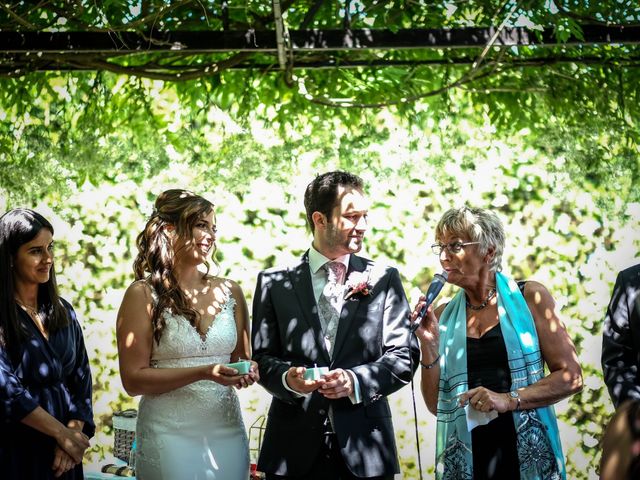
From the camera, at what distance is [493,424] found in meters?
4.00

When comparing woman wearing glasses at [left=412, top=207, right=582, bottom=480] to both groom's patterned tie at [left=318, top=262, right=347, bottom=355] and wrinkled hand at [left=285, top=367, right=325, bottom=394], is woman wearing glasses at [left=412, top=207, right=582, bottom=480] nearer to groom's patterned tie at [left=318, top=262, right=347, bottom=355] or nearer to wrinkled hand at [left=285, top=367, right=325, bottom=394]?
groom's patterned tie at [left=318, top=262, right=347, bottom=355]

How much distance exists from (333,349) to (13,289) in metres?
1.45

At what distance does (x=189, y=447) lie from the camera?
13.4 feet

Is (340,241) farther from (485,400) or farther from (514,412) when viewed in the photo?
(514,412)

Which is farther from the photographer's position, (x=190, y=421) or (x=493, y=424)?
(x=190, y=421)

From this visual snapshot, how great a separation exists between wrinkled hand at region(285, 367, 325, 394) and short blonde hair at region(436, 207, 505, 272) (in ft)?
3.11

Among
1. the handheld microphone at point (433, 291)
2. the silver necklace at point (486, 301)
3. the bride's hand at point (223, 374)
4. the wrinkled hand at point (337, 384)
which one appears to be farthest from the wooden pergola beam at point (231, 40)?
the wrinkled hand at point (337, 384)

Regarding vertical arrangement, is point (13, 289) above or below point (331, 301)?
above

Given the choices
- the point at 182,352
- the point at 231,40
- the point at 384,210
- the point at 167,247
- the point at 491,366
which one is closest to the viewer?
the point at 491,366

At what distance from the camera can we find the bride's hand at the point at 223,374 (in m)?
3.93

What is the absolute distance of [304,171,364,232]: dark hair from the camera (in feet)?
14.1

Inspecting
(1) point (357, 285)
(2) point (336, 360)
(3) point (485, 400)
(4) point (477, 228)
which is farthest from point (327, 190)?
(3) point (485, 400)

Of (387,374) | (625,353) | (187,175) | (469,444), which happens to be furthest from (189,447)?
(187,175)

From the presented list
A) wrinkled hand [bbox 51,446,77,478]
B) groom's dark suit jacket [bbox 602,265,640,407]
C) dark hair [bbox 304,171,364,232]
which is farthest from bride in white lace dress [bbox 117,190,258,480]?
groom's dark suit jacket [bbox 602,265,640,407]
